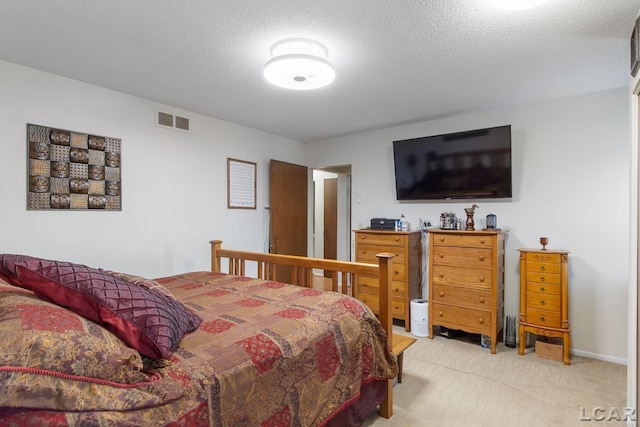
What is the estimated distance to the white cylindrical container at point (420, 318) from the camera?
11.2ft

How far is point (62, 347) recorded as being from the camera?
86cm

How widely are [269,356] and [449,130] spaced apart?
10.9 feet

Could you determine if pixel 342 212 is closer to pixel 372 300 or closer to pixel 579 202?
pixel 372 300

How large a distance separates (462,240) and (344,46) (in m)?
2.12

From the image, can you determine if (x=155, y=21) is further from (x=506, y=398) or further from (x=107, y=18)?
(x=506, y=398)

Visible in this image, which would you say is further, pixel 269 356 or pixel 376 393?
pixel 376 393

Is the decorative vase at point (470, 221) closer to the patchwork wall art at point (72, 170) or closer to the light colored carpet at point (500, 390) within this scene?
the light colored carpet at point (500, 390)

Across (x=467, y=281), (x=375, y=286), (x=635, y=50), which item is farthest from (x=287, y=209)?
(x=635, y=50)

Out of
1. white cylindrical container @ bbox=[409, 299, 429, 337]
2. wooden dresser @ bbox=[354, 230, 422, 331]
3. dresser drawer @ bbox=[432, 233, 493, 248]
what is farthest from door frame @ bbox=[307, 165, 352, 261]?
dresser drawer @ bbox=[432, 233, 493, 248]

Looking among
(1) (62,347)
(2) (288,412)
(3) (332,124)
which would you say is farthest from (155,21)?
(3) (332,124)

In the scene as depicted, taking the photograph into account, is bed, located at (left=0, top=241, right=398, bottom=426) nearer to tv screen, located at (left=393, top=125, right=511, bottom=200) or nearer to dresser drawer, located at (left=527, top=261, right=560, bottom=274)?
dresser drawer, located at (left=527, top=261, right=560, bottom=274)

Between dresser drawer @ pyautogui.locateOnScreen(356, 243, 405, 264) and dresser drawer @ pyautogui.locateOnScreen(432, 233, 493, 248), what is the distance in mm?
413

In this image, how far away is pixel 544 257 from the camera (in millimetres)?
2840

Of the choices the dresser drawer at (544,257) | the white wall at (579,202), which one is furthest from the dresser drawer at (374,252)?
the dresser drawer at (544,257)
